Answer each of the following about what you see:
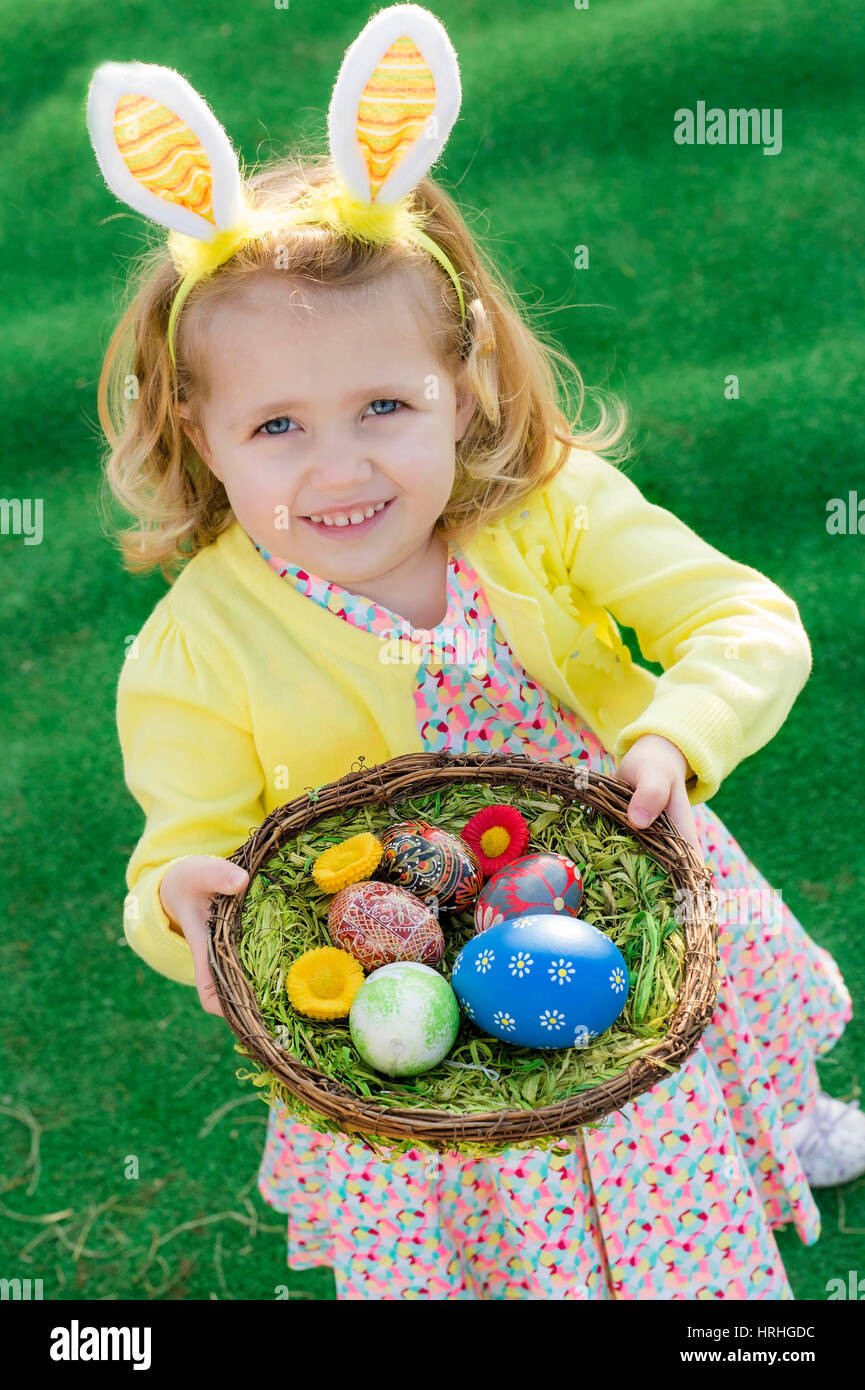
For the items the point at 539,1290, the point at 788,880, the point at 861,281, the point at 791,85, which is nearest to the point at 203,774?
the point at 539,1290

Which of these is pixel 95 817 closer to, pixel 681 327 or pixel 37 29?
pixel 681 327

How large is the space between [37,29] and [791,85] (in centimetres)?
292

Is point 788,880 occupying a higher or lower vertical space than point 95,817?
lower

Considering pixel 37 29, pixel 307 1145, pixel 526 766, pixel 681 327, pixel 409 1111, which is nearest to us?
pixel 409 1111

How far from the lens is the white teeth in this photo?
1.82m

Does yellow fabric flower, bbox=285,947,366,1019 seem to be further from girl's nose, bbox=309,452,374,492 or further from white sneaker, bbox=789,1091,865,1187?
white sneaker, bbox=789,1091,865,1187

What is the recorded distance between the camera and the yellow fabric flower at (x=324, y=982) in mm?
1719

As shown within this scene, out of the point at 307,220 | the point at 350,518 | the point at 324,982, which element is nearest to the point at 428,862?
the point at 324,982

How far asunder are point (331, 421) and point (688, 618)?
66cm

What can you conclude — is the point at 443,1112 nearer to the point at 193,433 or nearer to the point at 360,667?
the point at 360,667

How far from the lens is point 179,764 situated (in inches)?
76.7

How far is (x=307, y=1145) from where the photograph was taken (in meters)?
2.14

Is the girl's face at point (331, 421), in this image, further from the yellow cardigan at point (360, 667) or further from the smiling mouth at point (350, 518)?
the yellow cardigan at point (360, 667)

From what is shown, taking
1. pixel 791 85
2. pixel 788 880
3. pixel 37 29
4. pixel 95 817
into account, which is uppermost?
pixel 37 29
